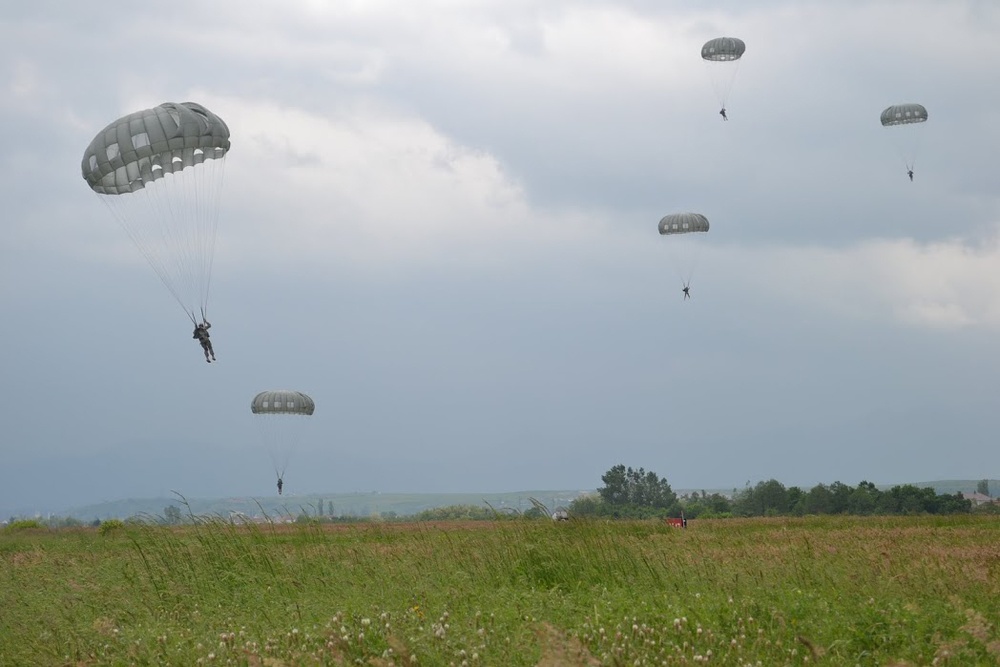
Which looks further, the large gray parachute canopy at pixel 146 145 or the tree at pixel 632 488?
the tree at pixel 632 488

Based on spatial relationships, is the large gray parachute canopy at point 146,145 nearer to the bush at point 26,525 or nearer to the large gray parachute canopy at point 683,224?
the large gray parachute canopy at point 683,224

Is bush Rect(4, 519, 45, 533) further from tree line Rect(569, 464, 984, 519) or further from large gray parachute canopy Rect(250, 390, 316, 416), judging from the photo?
tree line Rect(569, 464, 984, 519)

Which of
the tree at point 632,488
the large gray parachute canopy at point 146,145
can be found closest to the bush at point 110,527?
the large gray parachute canopy at point 146,145

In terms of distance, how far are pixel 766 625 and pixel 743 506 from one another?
281 ft

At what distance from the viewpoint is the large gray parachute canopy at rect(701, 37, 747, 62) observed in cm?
5350

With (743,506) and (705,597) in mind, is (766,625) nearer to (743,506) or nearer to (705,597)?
(705,597)

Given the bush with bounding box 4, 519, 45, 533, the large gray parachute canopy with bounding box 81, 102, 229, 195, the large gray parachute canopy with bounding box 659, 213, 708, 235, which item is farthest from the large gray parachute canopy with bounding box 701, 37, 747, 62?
the bush with bounding box 4, 519, 45, 533

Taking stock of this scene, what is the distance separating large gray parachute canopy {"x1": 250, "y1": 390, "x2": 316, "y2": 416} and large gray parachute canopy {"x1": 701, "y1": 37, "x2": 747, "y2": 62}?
2749 centimetres

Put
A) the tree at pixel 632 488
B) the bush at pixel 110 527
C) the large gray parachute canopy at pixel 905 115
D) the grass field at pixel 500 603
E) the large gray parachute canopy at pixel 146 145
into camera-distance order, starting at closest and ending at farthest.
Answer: the grass field at pixel 500 603, the large gray parachute canopy at pixel 146 145, the bush at pixel 110 527, the large gray parachute canopy at pixel 905 115, the tree at pixel 632 488

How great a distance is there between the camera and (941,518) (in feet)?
122

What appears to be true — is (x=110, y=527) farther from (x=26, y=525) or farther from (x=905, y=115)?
(x=905, y=115)

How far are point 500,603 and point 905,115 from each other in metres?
53.7

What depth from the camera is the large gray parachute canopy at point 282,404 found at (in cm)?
4550

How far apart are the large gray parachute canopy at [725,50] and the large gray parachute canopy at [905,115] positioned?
1058 centimetres
